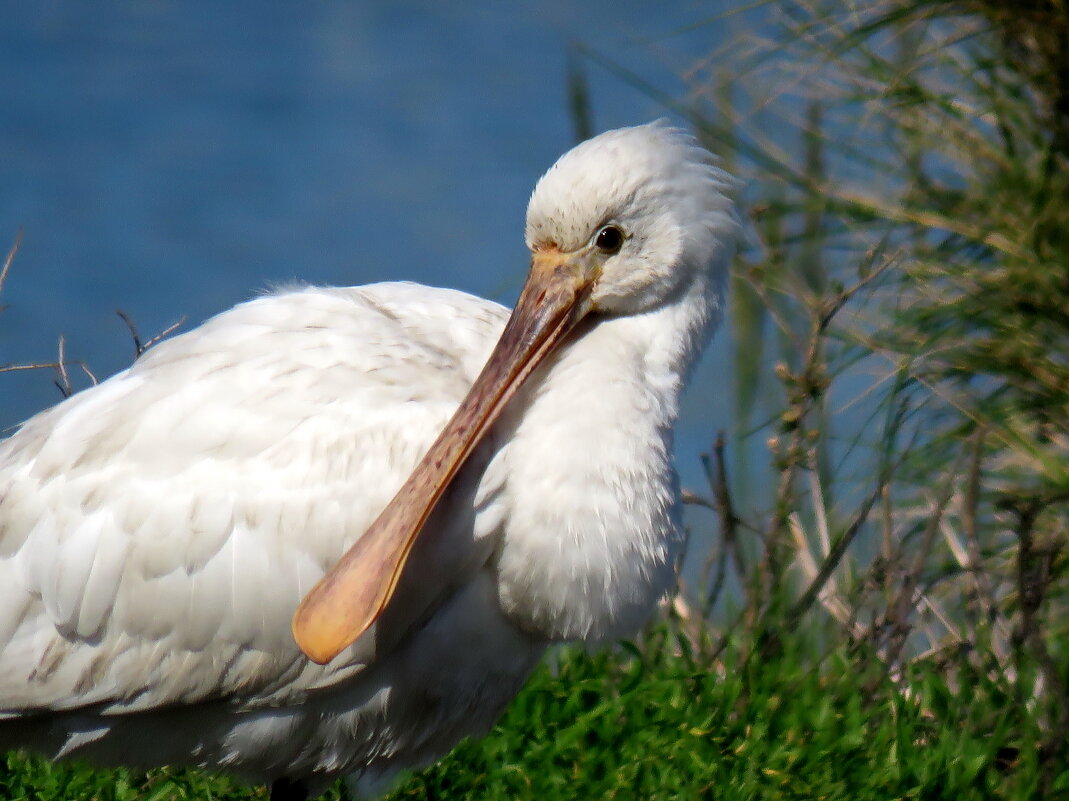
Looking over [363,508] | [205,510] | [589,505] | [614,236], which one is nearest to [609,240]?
[614,236]

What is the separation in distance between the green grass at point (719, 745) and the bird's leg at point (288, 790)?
405 mm

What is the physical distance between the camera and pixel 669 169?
4.46m

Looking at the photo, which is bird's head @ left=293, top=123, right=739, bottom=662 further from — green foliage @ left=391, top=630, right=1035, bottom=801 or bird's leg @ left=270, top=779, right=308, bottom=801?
green foliage @ left=391, top=630, right=1035, bottom=801

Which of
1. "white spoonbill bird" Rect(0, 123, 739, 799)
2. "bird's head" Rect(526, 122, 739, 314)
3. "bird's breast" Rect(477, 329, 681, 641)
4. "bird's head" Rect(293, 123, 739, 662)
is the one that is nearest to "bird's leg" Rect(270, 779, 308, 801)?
"white spoonbill bird" Rect(0, 123, 739, 799)

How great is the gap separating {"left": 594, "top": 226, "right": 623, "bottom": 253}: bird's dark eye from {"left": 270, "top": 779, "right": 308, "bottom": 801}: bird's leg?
1.67 meters

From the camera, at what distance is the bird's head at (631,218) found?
4406mm

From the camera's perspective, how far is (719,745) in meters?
5.16

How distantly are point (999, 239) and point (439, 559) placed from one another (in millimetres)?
2776

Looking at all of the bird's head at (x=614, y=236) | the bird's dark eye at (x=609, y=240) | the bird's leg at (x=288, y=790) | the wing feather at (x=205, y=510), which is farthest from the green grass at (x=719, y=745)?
the bird's dark eye at (x=609, y=240)

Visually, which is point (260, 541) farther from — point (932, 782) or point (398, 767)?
point (932, 782)

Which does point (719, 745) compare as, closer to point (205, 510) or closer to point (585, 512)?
point (585, 512)

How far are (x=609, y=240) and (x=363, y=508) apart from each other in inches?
37.7

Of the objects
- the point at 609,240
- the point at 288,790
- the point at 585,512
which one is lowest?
the point at 288,790

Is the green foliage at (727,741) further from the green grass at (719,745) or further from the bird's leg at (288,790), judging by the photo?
the bird's leg at (288,790)
